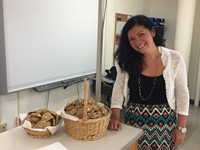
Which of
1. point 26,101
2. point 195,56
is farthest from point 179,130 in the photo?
point 195,56

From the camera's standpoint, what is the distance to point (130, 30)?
129cm

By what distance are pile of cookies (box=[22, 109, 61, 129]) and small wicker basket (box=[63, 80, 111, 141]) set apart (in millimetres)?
74

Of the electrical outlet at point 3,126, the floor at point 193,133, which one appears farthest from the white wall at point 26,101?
the floor at point 193,133

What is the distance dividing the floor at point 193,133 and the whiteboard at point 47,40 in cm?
151

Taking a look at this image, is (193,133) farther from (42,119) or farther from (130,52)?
(42,119)

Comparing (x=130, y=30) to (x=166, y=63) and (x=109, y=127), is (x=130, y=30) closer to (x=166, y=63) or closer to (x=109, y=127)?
(x=166, y=63)

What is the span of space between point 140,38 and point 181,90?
40 centimetres

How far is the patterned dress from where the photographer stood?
1.34 metres

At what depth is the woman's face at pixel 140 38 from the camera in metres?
1.26

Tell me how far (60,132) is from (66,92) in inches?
57.3

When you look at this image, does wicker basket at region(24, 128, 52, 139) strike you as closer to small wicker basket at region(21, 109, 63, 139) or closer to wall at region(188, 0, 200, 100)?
small wicker basket at region(21, 109, 63, 139)

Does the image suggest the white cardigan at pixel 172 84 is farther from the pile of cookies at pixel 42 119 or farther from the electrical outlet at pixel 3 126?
the electrical outlet at pixel 3 126

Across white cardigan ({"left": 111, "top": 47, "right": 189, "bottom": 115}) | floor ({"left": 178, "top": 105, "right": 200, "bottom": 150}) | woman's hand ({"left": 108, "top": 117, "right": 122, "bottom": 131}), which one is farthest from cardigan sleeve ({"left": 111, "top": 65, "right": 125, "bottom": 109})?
floor ({"left": 178, "top": 105, "right": 200, "bottom": 150})

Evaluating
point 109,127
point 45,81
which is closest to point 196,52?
point 45,81
